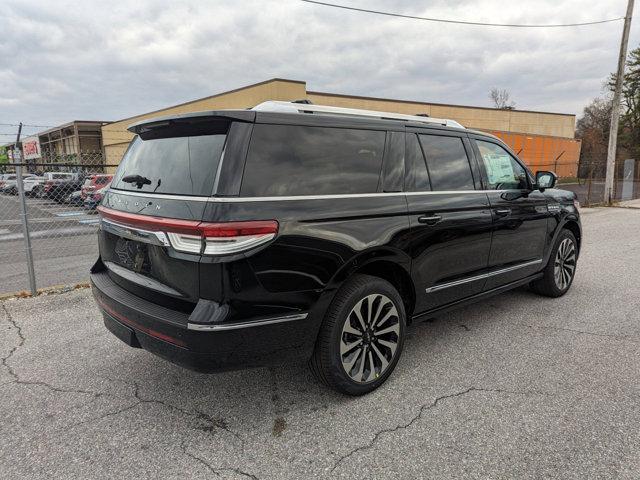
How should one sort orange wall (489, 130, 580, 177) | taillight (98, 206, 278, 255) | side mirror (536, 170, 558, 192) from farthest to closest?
orange wall (489, 130, 580, 177), side mirror (536, 170, 558, 192), taillight (98, 206, 278, 255)

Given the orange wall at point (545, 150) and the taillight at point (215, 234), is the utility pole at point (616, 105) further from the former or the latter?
the taillight at point (215, 234)

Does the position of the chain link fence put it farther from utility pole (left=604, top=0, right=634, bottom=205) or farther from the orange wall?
the orange wall

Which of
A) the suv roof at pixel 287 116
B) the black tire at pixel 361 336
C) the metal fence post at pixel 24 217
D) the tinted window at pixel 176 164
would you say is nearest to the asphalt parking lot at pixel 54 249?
the metal fence post at pixel 24 217

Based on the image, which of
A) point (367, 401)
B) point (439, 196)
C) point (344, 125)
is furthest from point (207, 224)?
point (439, 196)

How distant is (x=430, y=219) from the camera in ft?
10.8

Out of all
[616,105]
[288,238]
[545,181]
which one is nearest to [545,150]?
[616,105]

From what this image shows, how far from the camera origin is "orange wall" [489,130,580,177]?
3297 centimetres

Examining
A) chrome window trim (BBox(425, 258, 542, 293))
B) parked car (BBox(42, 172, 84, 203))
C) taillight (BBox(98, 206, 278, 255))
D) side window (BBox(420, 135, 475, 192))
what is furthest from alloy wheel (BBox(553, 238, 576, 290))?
parked car (BBox(42, 172, 84, 203))

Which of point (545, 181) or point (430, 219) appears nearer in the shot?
point (430, 219)

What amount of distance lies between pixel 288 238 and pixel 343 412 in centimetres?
120

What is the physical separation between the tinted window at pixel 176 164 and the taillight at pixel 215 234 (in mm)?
212

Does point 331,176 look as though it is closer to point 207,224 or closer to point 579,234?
point 207,224

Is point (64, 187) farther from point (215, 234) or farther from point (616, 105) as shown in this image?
point (616, 105)

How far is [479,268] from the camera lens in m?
3.83
